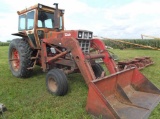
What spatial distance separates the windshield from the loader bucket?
3.07m

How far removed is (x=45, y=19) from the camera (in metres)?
6.68

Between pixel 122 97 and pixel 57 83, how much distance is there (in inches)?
59.4

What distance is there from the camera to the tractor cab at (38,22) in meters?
6.36

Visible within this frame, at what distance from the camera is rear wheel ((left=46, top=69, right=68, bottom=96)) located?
487 cm

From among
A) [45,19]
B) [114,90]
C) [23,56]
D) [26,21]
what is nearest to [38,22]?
[45,19]

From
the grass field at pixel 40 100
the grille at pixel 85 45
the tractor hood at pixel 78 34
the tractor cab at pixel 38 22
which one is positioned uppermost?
the tractor cab at pixel 38 22

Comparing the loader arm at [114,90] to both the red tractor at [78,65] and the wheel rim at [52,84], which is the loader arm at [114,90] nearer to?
the red tractor at [78,65]

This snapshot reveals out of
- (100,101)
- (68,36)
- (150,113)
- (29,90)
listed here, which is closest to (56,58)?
(68,36)

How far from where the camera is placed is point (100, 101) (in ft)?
12.0

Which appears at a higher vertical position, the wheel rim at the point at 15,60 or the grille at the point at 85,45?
the grille at the point at 85,45

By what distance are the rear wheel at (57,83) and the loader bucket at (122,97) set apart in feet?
3.58

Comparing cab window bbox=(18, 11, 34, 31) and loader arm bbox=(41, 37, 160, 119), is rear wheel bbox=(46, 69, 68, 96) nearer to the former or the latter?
loader arm bbox=(41, 37, 160, 119)

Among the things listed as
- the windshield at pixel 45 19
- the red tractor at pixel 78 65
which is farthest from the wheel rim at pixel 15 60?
the windshield at pixel 45 19

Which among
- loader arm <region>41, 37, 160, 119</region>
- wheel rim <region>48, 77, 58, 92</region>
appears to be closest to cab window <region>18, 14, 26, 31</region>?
loader arm <region>41, 37, 160, 119</region>
